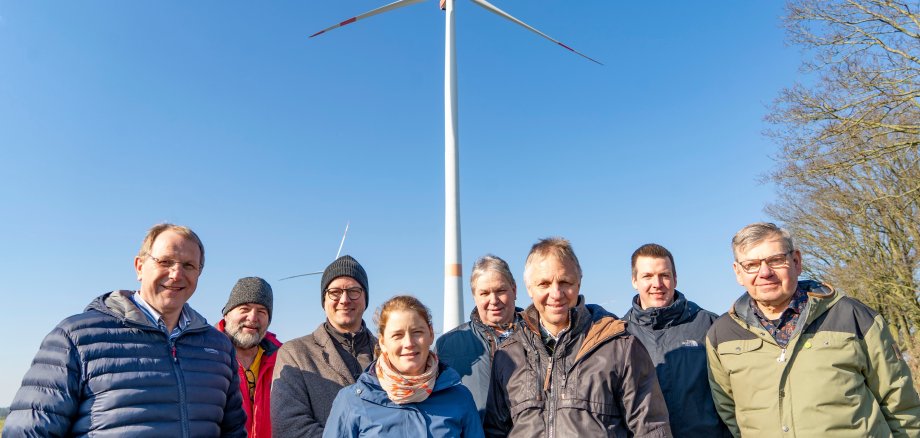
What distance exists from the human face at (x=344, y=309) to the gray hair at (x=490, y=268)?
36.6 inches

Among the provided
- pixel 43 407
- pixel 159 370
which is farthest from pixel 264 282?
pixel 43 407

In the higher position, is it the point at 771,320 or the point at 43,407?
the point at 771,320

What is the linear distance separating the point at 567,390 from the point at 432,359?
0.82 m

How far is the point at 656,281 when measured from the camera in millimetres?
4641

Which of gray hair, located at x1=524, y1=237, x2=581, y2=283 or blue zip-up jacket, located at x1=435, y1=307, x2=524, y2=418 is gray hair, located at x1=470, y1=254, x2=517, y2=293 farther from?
gray hair, located at x1=524, y1=237, x2=581, y2=283

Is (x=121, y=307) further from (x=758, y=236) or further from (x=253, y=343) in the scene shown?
(x=758, y=236)

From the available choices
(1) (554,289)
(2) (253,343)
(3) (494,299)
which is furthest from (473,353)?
(2) (253,343)

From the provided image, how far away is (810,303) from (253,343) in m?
4.32

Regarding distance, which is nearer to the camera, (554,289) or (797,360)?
(554,289)

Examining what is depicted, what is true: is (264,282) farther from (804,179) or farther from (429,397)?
(804,179)

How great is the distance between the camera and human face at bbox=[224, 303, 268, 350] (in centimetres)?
542

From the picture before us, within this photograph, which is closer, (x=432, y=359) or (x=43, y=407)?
(x=43, y=407)

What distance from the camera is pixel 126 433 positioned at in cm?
340

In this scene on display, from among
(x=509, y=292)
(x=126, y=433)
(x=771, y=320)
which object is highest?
(x=509, y=292)
